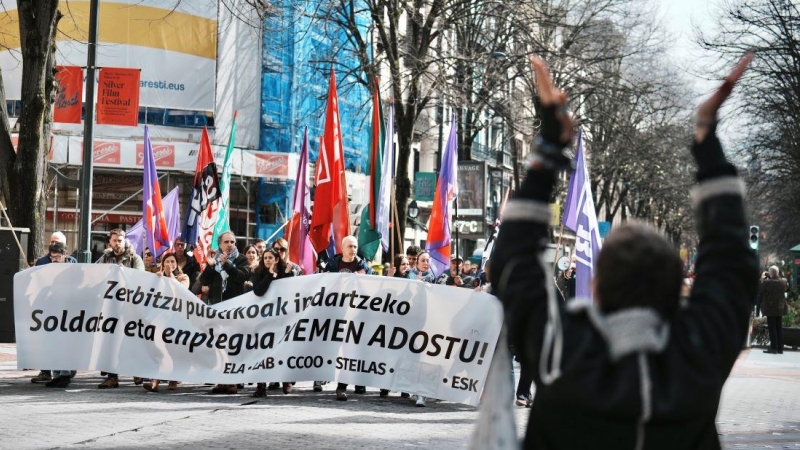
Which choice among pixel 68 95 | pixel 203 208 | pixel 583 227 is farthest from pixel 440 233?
pixel 68 95

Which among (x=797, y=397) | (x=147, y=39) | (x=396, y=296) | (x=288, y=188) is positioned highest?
(x=147, y=39)

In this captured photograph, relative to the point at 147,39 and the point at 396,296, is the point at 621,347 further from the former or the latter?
the point at 147,39

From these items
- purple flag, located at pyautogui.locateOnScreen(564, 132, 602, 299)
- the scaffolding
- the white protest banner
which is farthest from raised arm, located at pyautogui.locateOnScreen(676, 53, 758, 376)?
the scaffolding

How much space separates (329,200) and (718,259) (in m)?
14.2

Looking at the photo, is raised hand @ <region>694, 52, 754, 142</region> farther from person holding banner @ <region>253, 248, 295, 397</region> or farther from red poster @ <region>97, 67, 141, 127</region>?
red poster @ <region>97, 67, 141, 127</region>

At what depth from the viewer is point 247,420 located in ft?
37.5

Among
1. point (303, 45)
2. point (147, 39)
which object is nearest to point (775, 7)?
point (303, 45)

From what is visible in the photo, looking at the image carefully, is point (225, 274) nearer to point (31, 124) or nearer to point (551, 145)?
point (31, 124)

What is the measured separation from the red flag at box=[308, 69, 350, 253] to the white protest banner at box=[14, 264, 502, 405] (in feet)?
10.8

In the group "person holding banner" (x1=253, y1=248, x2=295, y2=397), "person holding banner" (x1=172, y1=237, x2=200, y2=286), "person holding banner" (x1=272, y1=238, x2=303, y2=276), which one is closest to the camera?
"person holding banner" (x1=253, y1=248, x2=295, y2=397)

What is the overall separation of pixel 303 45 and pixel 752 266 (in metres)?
37.7

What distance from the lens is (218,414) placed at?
1188 centimetres

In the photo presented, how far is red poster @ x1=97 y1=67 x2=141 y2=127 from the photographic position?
102 ft

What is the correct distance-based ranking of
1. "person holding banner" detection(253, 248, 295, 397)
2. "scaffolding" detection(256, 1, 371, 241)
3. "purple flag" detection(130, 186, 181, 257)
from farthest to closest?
"scaffolding" detection(256, 1, 371, 241)
"purple flag" detection(130, 186, 181, 257)
"person holding banner" detection(253, 248, 295, 397)
